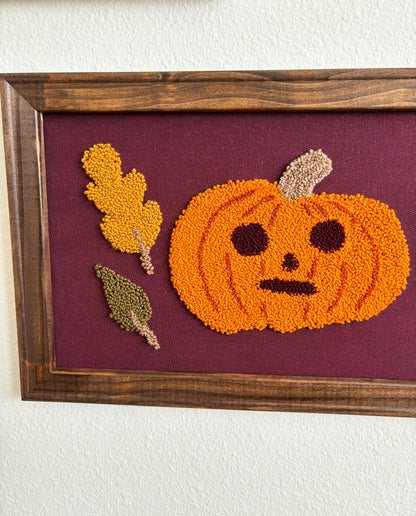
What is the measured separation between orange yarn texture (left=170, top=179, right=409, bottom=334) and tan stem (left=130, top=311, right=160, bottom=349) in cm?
9

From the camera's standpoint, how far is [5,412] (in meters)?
0.72

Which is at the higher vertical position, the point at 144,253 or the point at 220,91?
the point at 220,91

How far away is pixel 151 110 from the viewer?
614 millimetres

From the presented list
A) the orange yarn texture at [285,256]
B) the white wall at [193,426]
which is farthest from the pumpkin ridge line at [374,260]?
the white wall at [193,426]

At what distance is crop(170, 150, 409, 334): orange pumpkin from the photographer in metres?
0.62

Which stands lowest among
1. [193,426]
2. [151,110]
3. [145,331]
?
[193,426]

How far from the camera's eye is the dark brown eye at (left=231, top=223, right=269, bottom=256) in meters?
0.63

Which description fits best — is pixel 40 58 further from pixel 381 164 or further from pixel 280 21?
pixel 381 164

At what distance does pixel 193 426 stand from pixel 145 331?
197 mm

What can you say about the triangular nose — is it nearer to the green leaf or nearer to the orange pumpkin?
the orange pumpkin

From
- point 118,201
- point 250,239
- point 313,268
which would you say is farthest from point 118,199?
point 313,268

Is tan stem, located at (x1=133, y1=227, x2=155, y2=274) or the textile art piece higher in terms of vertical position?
tan stem, located at (x1=133, y1=227, x2=155, y2=274)

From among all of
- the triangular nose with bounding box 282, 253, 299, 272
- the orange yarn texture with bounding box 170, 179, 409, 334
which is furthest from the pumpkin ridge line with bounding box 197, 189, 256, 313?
the triangular nose with bounding box 282, 253, 299, 272

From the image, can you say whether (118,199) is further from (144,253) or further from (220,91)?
(220,91)
